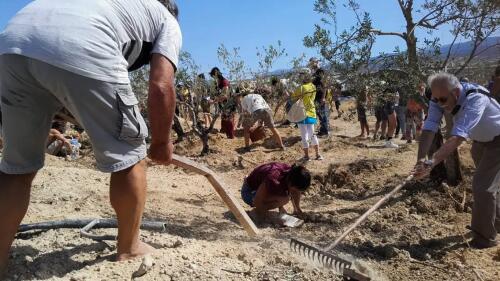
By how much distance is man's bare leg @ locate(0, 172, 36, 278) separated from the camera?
243 cm

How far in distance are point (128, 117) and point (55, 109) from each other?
17.6 inches

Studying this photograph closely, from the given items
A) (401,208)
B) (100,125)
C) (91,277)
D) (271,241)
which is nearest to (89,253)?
(91,277)

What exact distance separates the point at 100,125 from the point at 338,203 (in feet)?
14.2

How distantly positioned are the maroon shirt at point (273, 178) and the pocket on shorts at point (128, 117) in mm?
2635

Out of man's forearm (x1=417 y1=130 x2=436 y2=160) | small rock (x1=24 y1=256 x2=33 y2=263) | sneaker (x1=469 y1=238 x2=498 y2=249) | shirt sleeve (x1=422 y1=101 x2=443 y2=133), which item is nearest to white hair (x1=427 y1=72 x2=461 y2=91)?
shirt sleeve (x1=422 y1=101 x2=443 y2=133)

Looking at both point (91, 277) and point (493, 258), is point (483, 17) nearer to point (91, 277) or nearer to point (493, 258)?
point (493, 258)

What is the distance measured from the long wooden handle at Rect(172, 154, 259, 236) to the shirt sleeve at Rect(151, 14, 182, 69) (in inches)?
27.7

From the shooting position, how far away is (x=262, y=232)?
14.4 feet

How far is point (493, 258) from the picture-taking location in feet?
13.3

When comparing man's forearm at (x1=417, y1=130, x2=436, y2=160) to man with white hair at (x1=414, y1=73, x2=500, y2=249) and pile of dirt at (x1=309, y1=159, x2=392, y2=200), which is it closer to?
man with white hair at (x1=414, y1=73, x2=500, y2=249)

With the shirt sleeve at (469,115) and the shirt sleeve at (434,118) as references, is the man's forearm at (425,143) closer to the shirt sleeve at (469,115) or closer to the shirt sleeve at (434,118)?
the shirt sleeve at (434,118)

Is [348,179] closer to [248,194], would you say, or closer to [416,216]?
[416,216]

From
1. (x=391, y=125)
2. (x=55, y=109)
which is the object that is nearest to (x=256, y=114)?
(x=391, y=125)

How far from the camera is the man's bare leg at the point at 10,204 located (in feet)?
7.96
